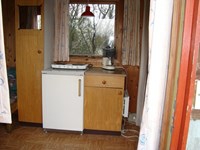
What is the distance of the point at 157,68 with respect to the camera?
3.31 ft

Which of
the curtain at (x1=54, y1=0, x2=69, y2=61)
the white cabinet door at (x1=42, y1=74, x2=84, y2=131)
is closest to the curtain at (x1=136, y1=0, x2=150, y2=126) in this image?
the white cabinet door at (x1=42, y1=74, x2=84, y2=131)

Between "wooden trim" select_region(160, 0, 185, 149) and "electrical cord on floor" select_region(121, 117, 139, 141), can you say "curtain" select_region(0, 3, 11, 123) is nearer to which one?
"wooden trim" select_region(160, 0, 185, 149)

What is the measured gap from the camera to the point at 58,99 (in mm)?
2727

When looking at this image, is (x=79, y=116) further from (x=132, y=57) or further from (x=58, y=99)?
(x=132, y=57)

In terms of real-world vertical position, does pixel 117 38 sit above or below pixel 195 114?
above

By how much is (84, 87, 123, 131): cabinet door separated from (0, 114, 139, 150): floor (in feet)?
0.54

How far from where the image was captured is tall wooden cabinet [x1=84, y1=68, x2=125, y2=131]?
2670mm

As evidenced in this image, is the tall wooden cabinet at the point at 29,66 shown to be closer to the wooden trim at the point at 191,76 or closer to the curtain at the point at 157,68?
the curtain at the point at 157,68

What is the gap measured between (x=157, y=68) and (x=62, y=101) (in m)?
1.93

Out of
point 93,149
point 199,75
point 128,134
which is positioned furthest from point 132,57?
point 199,75

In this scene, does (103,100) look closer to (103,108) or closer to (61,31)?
(103,108)

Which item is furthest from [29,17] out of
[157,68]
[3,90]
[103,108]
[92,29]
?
[157,68]

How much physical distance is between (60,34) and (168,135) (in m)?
2.53

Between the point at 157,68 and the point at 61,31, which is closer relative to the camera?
the point at 157,68
